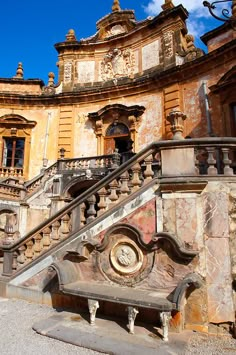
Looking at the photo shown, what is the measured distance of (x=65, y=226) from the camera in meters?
6.39

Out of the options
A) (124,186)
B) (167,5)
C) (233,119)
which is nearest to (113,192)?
(124,186)

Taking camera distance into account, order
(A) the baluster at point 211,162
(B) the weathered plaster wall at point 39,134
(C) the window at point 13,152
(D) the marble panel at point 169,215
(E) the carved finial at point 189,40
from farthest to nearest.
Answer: (C) the window at point 13,152
(B) the weathered plaster wall at point 39,134
(E) the carved finial at point 189,40
(A) the baluster at point 211,162
(D) the marble panel at point 169,215

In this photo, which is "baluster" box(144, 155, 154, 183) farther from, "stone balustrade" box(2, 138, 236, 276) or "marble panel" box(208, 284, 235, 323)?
"marble panel" box(208, 284, 235, 323)

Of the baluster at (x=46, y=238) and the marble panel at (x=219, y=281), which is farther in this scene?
the baluster at (x=46, y=238)

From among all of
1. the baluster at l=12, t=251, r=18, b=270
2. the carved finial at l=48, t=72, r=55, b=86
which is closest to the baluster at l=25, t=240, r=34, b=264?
the baluster at l=12, t=251, r=18, b=270

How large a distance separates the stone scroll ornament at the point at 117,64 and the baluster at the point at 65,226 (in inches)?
553

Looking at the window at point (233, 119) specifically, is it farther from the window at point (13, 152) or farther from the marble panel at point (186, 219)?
the window at point (13, 152)

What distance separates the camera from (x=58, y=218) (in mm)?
6438

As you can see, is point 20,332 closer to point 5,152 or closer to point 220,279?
point 220,279

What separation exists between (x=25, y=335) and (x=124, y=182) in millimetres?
3163

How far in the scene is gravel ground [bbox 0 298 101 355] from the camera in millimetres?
4134

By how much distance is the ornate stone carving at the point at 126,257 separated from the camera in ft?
17.7

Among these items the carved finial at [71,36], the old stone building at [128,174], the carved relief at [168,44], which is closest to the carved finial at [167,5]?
the old stone building at [128,174]

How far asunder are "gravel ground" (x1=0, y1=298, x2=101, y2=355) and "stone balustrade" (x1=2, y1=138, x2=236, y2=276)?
1.13 m
